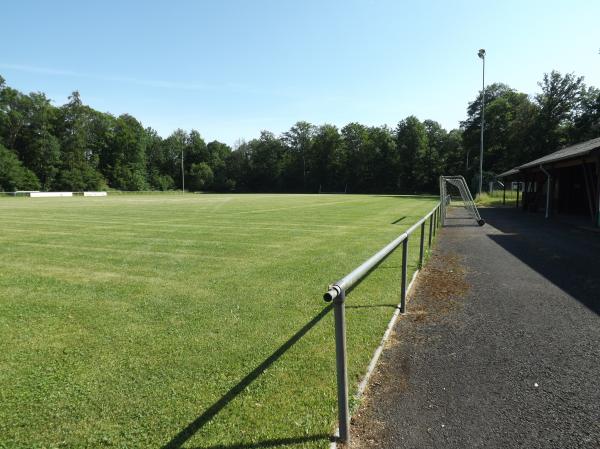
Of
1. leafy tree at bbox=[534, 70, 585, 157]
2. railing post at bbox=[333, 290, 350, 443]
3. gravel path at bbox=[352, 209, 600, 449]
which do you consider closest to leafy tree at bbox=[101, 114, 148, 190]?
leafy tree at bbox=[534, 70, 585, 157]

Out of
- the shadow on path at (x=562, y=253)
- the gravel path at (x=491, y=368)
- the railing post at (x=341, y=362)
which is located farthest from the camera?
the shadow on path at (x=562, y=253)

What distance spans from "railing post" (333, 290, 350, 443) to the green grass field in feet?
0.69

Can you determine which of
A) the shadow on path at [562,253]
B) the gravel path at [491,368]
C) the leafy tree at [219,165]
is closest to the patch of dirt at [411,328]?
the gravel path at [491,368]

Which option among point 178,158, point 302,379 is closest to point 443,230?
point 302,379

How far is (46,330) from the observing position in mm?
4676

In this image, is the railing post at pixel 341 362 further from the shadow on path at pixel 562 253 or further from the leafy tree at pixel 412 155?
the leafy tree at pixel 412 155

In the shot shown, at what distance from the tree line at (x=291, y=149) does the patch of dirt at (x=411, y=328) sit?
43.6 m

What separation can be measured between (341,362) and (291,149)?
104977 millimetres

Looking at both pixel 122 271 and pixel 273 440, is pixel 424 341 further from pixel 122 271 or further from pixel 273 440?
pixel 122 271

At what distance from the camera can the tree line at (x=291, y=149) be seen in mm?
45469

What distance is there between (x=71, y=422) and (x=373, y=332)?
314cm

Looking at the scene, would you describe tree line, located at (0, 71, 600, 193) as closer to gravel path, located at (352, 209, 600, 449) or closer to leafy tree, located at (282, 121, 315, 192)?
leafy tree, located at (282, 121, 315, 192)

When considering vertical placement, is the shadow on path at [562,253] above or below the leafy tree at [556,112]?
below

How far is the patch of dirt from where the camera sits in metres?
2.91
